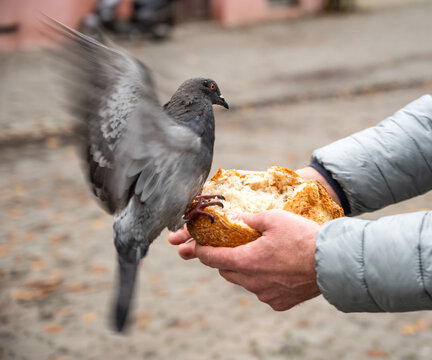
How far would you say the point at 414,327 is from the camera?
171 inches

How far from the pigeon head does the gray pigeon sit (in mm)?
55

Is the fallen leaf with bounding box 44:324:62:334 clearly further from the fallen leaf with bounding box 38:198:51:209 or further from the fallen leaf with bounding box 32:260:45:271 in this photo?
the fallen leaf with bounding box 38:198:51:209

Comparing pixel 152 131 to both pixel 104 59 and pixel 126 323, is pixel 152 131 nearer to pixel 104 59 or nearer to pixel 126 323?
pixel 104 59

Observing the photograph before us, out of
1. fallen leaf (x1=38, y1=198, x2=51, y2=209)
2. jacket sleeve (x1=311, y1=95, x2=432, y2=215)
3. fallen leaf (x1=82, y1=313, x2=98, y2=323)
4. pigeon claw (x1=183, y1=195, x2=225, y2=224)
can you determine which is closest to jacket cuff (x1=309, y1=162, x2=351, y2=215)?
jacket sleeve (x1=311, y1=95, x2=432, y2=215)

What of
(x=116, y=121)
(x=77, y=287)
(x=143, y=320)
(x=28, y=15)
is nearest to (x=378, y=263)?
(x=116, y=121)

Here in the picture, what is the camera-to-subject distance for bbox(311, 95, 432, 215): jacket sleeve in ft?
8.55

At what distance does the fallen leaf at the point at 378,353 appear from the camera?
161 inches

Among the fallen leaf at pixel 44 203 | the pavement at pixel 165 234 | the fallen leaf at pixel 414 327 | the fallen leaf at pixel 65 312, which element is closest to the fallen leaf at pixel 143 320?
the pavement at pixel 165 234

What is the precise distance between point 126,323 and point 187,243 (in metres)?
0.56

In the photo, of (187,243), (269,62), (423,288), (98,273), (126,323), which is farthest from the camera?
(269,62)

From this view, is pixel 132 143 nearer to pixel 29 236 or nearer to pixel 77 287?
pixel 77 287

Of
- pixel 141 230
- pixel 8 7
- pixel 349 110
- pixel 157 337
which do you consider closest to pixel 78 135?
pixel 141 230

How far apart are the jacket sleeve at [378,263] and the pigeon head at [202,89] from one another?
0.89 metres

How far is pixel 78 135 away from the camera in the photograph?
2414mm
